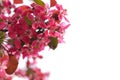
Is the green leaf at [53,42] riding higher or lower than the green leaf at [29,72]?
lower

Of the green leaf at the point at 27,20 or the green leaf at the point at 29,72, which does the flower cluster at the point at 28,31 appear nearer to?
the green leaf at the point at 27,20

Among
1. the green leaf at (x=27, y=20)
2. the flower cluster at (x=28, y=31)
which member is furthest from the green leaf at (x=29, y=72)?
the green leaf at (x=27, y=20)

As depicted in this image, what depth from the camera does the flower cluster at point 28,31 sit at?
1.34 meters

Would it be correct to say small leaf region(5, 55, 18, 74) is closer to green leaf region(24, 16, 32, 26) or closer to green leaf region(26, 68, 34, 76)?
green leaf region(24, 16, 32, 26)

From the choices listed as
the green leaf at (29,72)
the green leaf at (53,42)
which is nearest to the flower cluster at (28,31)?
the green leaf at (53,42)

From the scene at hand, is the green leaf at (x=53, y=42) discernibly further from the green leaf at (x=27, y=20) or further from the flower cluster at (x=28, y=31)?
the green leaf at (x=27, y=20)

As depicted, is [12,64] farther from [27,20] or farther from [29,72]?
[29,72]

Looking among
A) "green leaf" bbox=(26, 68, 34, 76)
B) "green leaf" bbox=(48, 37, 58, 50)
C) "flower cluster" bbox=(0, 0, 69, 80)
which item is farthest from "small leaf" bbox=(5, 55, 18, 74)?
"green leaf" bbox=(26, 68, 34, 76)

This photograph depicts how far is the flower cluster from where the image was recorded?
52.9 inches

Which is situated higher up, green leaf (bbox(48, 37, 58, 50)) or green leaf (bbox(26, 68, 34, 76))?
green leaf (bbox(26, 68, 34, 76))

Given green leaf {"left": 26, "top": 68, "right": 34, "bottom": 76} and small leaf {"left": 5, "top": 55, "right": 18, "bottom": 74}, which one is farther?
green leaf {"left": 26, "top": 68, "right": 34, "bottom": 76}

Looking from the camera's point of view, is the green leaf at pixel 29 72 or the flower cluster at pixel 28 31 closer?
the flower cluster at pixel 28 31

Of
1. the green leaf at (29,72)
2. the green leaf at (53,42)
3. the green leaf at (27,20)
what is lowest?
the green leaf at (53,42)

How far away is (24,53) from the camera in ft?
4.70
